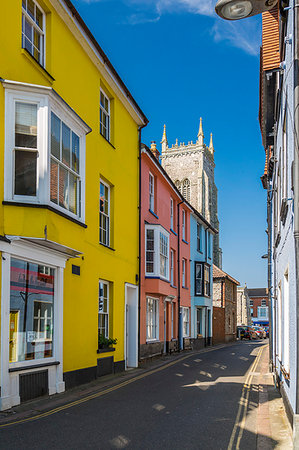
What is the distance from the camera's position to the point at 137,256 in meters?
18.4

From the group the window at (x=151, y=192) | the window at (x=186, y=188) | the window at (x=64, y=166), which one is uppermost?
the window at (x=186, y=188)

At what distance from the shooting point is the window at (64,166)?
10.3m

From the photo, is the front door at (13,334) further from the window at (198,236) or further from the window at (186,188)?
the window at (186,188)

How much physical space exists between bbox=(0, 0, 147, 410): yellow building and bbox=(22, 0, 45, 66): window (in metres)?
0.03

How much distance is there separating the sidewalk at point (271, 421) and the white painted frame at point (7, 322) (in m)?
4.30

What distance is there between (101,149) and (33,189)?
17.0ft

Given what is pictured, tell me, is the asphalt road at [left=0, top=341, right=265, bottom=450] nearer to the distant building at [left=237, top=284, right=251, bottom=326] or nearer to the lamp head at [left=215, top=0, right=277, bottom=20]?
the lamp head at [left=215, top=0, right=277, bottom=20]

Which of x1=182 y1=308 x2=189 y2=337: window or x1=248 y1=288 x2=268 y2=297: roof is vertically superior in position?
x1=182 y1=308 x2=189 y2=337: window

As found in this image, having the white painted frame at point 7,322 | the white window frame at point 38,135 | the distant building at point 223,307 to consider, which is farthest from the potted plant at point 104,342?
the distant building at point 223,307

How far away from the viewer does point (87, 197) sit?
1322cm

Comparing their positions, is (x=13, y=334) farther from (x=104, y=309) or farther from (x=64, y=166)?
(x=104, y=309)

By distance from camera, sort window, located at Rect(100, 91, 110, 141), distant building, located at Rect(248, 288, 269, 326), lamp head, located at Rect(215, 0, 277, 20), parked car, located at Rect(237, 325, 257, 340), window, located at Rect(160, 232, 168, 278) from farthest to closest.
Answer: distant building, located at Rect(248, 288, 269, 326), parked car, located at Rect(237, 325, 257, 340), window, located at Rect(160, 232, 168, 278), window, located at Rect(100, 91, 110, 141), lamp head, located at Rect(215, 0, 277, 20)

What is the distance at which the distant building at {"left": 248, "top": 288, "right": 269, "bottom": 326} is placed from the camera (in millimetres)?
96875

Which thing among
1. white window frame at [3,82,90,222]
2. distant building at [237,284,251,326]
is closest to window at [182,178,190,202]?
distant building at [237,284,251,326]
